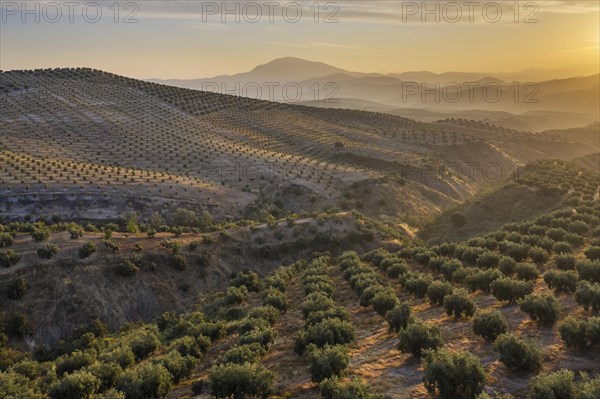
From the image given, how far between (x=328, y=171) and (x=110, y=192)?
3768 cm

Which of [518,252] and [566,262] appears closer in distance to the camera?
[566,262]

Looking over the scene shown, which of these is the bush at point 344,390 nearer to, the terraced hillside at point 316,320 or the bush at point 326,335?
the terraced hillside at point 316,320

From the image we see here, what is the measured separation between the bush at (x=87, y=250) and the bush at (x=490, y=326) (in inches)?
1078

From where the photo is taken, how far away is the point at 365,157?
304 ft

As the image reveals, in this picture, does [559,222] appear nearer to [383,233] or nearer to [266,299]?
[383,233]

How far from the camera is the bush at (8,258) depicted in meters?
29.9

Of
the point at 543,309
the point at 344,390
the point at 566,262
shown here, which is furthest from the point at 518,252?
the point at 344,390

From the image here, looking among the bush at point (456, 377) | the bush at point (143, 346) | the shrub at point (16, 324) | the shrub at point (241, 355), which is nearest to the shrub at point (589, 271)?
the bush at point (456, 377)

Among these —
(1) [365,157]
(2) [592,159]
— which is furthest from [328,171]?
(2) [592,159]

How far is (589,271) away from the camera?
22.7 m

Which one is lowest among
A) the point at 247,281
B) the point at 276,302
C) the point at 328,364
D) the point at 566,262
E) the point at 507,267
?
the point at 247,281

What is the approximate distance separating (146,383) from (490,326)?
40.2ft

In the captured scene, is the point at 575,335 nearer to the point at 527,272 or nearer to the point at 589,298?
the point at 589,298

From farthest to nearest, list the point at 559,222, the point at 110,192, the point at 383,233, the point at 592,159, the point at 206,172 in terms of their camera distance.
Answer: the point at 592,159
the point at 206,172
the point at 110,192
the point at 383,233
the point at 559,222
